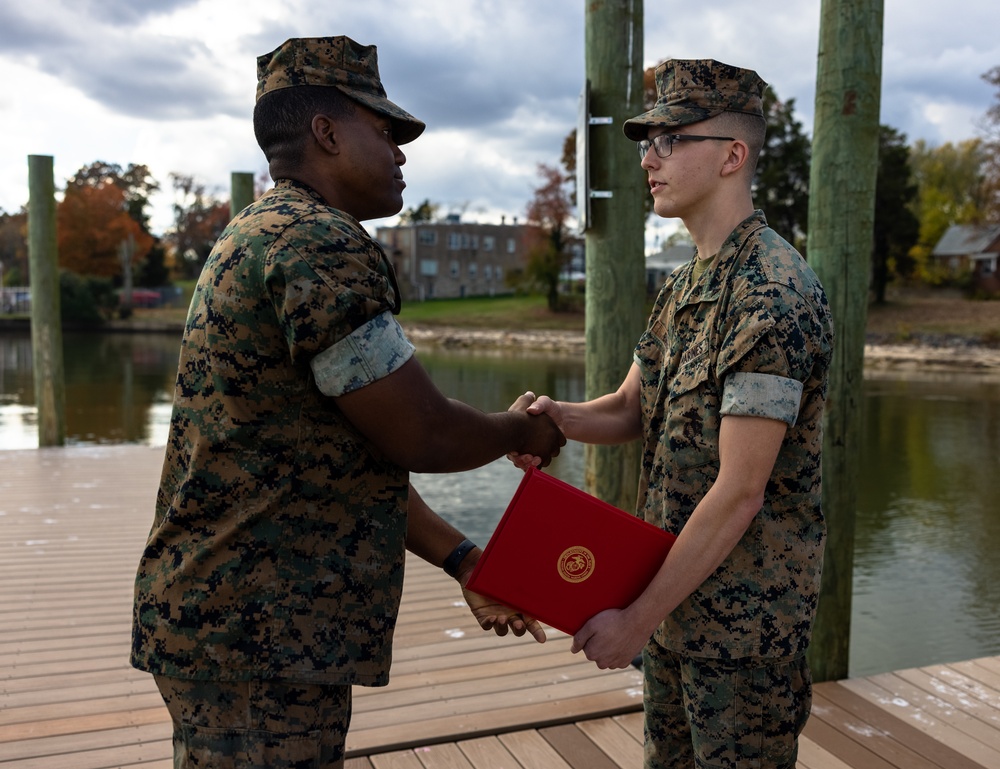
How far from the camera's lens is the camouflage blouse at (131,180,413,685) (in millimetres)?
1684

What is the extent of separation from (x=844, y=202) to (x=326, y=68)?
8.30ft

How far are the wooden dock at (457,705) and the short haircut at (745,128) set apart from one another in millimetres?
2089

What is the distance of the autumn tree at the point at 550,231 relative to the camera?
144 feet

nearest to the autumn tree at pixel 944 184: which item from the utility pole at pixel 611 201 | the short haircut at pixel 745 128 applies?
the utility pole at pixel 611 201

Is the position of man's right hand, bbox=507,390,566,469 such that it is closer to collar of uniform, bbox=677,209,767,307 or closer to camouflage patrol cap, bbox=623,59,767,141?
collar of uniform, bbox=677,209,767,307

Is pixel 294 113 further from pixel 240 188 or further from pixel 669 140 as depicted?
pixel 240 188

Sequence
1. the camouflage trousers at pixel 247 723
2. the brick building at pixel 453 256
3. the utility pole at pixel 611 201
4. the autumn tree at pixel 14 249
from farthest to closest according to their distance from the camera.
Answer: the brick building at pixel 453 256 → the autumn tree at pixel 14 249 → the utility pole at pixel 611 201 → the camouflage trousers at pixel 247 723

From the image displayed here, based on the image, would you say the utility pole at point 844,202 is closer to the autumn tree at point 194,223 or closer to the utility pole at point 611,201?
the utility pole at point 611,201

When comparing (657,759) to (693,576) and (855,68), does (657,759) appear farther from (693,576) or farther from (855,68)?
(855,68)

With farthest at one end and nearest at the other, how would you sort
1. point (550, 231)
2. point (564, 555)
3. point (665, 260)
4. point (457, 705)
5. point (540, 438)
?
1. point (665, 260)
2. point (550, 231)
3. point (457, 705)
4. point (540, 438)
5. point (564, 555)

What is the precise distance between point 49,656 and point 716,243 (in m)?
3.53

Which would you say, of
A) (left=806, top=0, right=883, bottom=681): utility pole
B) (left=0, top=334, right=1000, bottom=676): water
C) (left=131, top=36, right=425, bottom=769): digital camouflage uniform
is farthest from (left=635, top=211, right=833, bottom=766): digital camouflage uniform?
(left=0, top=334, right=1000, bottom=676): water

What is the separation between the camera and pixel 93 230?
51281 millimetres

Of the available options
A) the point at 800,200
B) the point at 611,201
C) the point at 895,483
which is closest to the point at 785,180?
the point at 800,200
